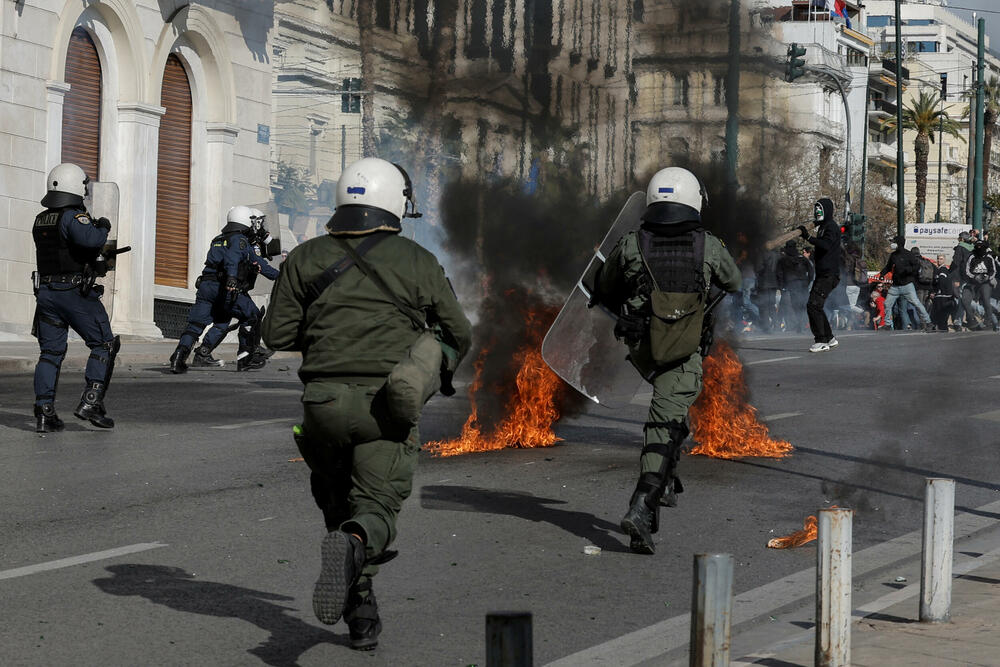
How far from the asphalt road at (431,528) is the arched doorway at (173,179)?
42.2 ft

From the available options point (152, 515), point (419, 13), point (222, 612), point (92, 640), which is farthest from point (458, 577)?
point (419, 13)

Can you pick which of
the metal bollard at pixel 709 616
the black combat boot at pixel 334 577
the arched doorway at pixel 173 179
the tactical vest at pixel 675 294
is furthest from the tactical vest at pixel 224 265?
the metal bollard at pixel 709 616

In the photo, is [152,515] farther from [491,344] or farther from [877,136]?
[877,136]

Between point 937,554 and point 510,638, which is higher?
point 510,638

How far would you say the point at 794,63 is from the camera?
1172 cm

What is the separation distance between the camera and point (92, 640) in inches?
202

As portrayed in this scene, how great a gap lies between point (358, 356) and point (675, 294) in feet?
8.26

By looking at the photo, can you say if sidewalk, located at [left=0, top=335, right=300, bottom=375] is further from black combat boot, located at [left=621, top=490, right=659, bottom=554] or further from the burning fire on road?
black combat boot, located at [left=621, top=490, right=659, bottom=554]

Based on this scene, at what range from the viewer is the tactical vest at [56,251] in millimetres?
10445

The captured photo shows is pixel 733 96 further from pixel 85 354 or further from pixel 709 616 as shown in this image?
pixel 85 354

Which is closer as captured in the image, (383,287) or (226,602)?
(383,287)

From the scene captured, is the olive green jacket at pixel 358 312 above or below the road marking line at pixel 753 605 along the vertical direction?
above

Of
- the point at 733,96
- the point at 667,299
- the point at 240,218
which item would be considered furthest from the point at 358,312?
the point at 240,218

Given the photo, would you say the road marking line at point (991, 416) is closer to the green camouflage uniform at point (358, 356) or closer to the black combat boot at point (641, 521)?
the black combat boot at point (641, 521)
